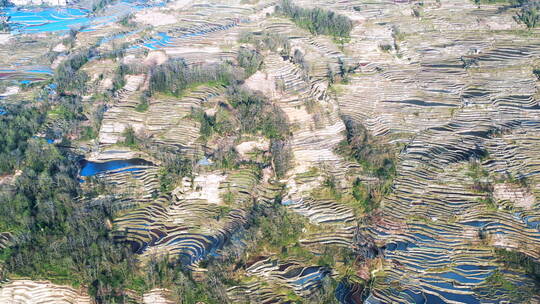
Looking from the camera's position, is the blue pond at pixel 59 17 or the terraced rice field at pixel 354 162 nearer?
the terraced rice field at pixel 354 162

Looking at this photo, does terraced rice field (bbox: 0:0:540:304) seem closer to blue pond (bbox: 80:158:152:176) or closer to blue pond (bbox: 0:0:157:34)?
blue pond (bbox: 80:158:152:176)

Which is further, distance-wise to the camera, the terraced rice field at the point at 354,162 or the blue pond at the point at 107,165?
the blue pond at the point at 107,165

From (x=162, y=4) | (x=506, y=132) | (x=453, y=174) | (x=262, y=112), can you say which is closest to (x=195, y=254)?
(x=262, y=112)

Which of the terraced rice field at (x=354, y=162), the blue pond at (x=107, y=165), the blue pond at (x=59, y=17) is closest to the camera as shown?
the terraced rice field at (x=354, y=162)

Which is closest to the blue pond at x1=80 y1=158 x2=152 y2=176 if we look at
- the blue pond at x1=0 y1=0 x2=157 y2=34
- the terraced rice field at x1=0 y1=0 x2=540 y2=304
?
the terraced rice field at x1=0 y1=0 x2=540 y2=304

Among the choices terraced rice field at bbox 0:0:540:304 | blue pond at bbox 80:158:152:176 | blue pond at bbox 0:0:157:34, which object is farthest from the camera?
blue pond at bbox 0:0:157:34

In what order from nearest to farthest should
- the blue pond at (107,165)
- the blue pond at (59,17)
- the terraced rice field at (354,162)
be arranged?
1. the terraced rice field at (354,162)
2. the blue pond at (107,165)
3. the blue pond at (59,17)

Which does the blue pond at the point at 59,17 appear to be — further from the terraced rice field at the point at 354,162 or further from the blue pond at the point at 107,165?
the blue pond at the point at 107,165

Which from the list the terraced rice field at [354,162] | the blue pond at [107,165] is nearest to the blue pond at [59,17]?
the terraced rice field at [354,162]

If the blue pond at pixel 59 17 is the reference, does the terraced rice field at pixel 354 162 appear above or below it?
below

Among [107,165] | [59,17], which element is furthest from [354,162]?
[59,17]
